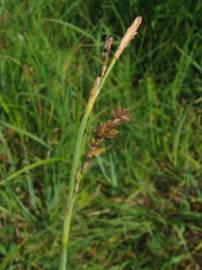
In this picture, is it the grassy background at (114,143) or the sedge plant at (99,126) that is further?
the grassy background at (114,143)

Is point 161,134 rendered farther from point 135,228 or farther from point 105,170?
point 135,228

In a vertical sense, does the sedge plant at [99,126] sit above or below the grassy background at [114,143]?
above

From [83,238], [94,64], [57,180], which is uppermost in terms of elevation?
[94,64]

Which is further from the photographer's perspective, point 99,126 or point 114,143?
point 114,143

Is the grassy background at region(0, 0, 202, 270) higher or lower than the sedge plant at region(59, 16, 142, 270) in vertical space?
lower

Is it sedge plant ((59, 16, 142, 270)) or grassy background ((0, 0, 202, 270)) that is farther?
grassy background ((0, 0, 202, 270))

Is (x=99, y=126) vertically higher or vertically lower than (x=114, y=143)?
higher

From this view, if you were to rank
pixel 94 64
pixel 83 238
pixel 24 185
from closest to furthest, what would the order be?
pixel 83 238 → pixel 24 185 → pixel 94 64

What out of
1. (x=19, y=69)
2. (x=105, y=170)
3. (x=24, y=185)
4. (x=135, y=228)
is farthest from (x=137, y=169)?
(x=19, y=69)
